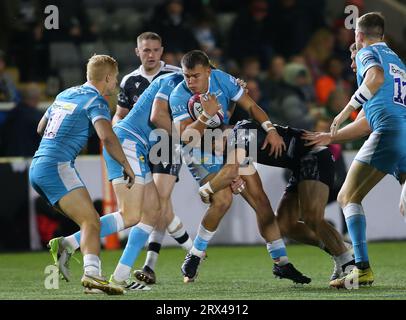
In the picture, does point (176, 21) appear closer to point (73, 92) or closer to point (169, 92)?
point (169, 92)

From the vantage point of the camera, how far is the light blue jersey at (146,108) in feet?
31.1

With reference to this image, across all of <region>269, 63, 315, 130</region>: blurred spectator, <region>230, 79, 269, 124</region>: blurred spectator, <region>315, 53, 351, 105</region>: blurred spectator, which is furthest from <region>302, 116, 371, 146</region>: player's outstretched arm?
<region>315, 53, 351, 105</region>: blurred spectator

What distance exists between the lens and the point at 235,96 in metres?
9.39

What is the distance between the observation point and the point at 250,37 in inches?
650

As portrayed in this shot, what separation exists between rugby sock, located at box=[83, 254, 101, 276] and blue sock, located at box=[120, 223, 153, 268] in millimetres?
562

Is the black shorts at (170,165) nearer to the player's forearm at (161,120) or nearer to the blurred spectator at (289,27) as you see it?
the player's forearm at (161,120)

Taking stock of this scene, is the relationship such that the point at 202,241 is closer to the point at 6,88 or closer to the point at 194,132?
the point at 194,132

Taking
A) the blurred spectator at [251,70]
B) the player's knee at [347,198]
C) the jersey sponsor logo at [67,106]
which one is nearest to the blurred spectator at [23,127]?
Result: the blurred spectator at [251,70]

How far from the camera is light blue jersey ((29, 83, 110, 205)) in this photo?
8320 mm

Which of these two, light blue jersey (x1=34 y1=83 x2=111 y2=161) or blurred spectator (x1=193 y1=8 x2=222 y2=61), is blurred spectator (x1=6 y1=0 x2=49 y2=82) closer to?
blurred spectator (x1=193 y1=8 x2=222 y2=61)

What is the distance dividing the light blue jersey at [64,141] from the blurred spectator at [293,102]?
658 cm

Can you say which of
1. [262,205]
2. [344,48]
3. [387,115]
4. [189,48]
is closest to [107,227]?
[262,205]

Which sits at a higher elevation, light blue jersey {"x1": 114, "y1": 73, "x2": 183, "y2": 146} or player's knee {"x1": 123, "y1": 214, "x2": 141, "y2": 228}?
light blue jersey {"x1": 114, "y1": 73, "x2": 183, "y2": 146}

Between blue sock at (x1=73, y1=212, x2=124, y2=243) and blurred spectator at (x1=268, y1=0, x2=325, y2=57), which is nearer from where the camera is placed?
blue sock at (x1=73, y1=212, x2=124, y2=243)
